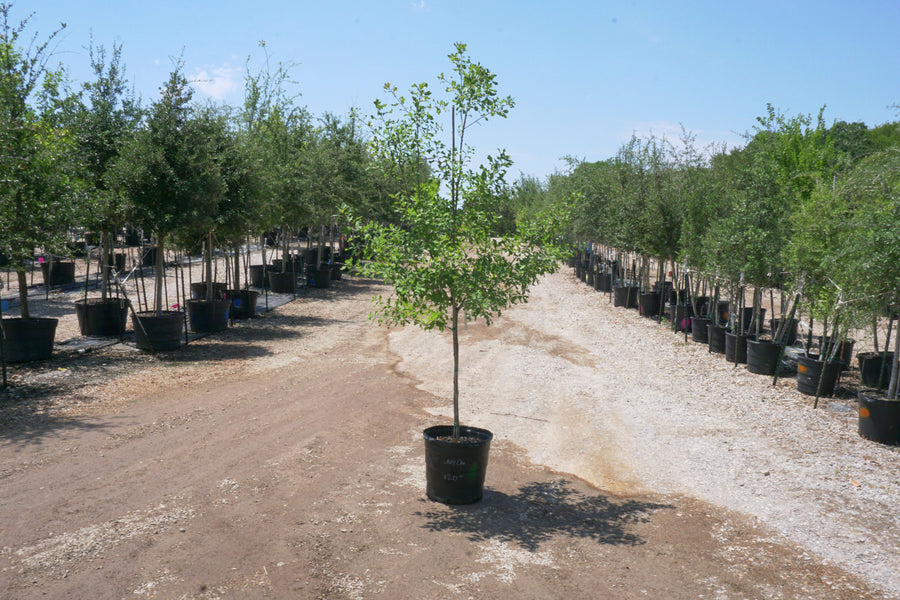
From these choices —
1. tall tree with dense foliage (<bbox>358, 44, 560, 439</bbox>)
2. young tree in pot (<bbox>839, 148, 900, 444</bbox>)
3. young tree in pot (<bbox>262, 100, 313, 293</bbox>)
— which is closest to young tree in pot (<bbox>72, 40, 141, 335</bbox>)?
young tree in pot (<bbox>262, 100, 313, 293</bbox>)

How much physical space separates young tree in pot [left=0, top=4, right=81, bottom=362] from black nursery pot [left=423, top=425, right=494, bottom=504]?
7920 mm

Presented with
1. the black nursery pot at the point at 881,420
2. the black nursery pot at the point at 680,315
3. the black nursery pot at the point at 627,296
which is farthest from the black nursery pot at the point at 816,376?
the black nursery pot at the point at 627,296

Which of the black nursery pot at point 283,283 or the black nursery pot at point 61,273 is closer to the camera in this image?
the black nursery pot at point 61,273

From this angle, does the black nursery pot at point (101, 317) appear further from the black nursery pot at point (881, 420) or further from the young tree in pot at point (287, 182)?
the black nursery pot at point (881, 420)

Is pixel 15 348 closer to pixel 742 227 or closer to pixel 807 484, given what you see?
pixel 807 484

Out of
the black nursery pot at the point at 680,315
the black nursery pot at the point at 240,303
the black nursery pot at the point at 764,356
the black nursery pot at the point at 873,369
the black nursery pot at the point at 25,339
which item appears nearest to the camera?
the black nursery pot at the point at 25,339

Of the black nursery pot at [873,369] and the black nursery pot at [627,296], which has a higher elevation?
the black nursery pot at [627,296]

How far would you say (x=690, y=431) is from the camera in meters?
9.28

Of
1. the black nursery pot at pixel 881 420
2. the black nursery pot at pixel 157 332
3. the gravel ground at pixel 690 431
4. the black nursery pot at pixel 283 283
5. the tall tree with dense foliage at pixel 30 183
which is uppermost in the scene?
the tall tree with dense foliage at pixel 30 183

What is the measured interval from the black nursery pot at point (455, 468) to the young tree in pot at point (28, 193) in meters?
7.92

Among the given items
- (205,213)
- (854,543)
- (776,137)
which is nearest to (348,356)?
(205,213)

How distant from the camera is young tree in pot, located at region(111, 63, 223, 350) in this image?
12906 mm

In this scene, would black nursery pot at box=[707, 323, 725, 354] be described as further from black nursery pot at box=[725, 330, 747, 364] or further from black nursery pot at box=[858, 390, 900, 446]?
black nursery pot at box=[858, 390, 900, 446]

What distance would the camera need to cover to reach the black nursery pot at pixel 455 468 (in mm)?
6305
